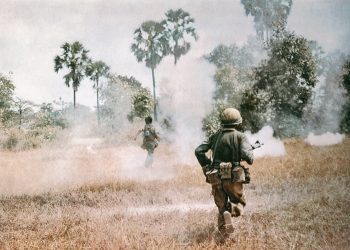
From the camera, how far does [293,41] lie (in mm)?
22625

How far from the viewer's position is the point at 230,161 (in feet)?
18.0

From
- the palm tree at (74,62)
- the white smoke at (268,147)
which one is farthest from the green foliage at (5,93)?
the white smoke at (268,147)

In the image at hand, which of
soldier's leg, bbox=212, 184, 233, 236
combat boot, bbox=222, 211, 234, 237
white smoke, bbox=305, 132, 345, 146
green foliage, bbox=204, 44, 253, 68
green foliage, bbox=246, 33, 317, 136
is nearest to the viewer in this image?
combat boot, bbox=222, 211, 234, 237

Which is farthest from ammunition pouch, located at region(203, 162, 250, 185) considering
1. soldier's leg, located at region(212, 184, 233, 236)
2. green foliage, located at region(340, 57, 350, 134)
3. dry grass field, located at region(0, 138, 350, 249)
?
green foliage, located at region(340, 57, 350, 134)

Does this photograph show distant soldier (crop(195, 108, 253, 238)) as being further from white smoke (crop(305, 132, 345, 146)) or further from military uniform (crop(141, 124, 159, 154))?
white smoke (crop(305, 132, 345, 146))

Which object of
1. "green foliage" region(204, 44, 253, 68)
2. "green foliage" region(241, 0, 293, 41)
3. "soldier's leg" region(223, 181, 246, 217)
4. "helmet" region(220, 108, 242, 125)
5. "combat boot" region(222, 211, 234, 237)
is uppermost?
"green foliage" region(241, 0, 293, 41)

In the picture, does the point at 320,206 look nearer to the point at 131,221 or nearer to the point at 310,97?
the point at 131,221

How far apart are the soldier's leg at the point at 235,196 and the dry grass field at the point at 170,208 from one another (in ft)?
1.07

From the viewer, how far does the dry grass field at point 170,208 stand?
17.3 feet

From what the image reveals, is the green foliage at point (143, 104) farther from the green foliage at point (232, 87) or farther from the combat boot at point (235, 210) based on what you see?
the combat boot at point (235, 210)

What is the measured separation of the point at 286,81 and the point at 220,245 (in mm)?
18140

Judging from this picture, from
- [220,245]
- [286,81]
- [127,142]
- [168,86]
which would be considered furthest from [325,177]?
[127,142]

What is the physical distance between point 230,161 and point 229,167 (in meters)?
0.13

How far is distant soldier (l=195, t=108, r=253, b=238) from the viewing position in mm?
5363
